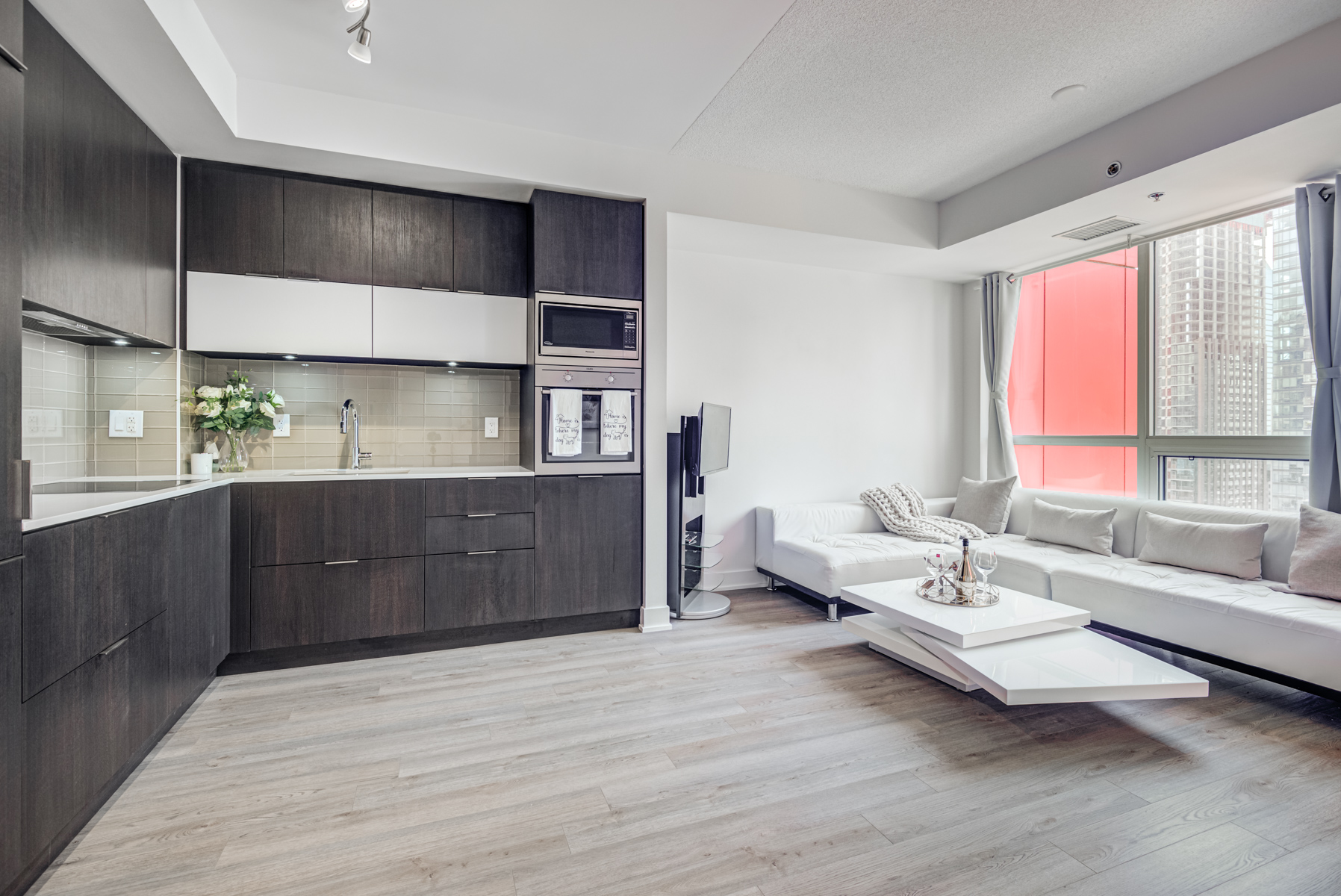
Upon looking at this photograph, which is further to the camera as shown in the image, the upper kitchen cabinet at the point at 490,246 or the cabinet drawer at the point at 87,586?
the upper kitchen cabinet at the point at 490,246

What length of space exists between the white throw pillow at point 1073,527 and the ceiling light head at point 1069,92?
2440 millimetres

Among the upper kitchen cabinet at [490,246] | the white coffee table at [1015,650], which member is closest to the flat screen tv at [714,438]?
the white coffee table at [1015,650]

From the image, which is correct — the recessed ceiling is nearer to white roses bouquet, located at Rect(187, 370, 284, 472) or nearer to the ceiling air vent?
white roses bouquet, located at Rect(187, 370, 284, 472)

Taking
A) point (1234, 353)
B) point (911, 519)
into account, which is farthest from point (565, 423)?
point (1234, 353)

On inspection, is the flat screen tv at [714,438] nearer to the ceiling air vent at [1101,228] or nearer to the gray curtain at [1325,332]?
the ceiling air vent at [1101,228]

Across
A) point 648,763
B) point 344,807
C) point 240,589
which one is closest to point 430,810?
point 344,807

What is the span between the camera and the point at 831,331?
501 cm

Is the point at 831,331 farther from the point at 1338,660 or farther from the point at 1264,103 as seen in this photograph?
the point at 1338,660

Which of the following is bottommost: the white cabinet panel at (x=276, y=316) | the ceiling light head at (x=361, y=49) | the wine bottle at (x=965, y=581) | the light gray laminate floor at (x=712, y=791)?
the light gray laminate floor at (x=712, y=791)

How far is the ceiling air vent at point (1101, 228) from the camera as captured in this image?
3.79 metres

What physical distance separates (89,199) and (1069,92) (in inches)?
162

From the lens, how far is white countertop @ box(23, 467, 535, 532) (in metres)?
1.71

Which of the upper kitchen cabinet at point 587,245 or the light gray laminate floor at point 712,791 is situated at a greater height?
the upper kitchen cabinet at point 587,245

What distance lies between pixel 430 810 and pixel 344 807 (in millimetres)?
269
